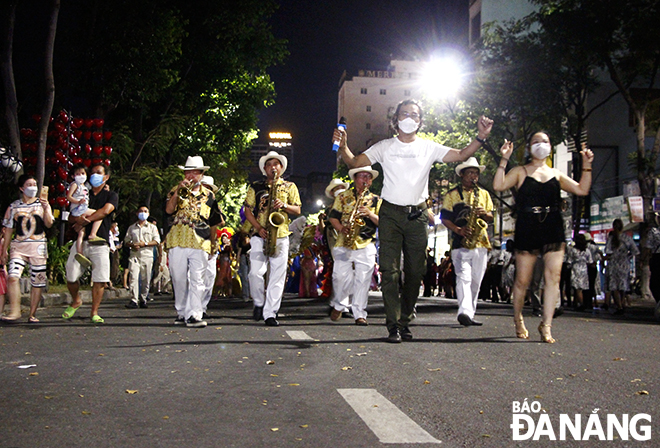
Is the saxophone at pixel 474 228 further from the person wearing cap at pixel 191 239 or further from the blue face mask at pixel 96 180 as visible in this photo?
the blue face mask at pixel 96 180

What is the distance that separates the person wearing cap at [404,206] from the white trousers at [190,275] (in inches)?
108

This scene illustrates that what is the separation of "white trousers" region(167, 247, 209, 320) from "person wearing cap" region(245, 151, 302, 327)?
711 mm

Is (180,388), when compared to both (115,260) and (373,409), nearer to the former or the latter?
(373,409)

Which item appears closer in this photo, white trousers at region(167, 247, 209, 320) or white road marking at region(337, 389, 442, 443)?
white road marking at region(337, 389, 442, 443)

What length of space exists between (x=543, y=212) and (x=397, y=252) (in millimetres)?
1599

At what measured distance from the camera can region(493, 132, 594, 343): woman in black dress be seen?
331 inches

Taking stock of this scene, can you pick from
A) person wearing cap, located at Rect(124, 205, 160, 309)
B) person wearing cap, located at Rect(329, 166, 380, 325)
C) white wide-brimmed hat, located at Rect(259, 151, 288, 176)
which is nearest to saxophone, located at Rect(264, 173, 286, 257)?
white wide-brimmed hat, located at Rect(259, 151, 288, 176)

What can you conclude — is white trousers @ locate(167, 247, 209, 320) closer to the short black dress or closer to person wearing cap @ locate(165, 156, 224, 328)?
person wearing cap @ locate(165, 156, 224, 328)

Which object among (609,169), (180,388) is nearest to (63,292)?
(180,388)

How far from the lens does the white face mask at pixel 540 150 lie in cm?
845

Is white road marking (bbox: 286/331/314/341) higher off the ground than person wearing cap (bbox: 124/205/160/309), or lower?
lower

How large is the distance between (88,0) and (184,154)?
440 inches

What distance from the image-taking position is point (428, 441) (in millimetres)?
3764

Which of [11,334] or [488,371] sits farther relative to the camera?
[11,334]
